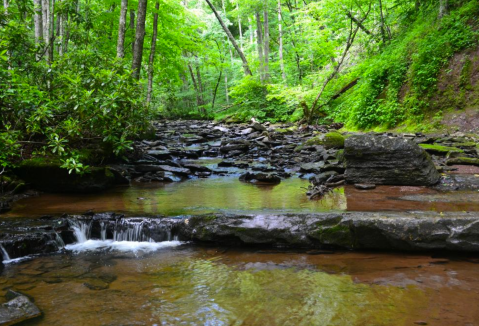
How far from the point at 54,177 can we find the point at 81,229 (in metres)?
2.58

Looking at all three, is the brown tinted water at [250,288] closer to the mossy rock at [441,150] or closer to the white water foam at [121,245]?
the white water foam at [121,245]

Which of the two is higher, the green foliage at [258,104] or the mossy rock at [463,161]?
the green foliage at [258,104]

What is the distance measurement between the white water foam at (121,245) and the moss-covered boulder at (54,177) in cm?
241

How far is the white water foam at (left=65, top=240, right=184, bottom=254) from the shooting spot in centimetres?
456

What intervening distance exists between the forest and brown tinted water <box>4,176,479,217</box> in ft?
2.82

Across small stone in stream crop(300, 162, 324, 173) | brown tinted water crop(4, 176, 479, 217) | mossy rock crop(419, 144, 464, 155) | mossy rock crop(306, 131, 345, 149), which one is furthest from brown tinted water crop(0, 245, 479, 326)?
mossy rock crop(306, 131, 345, 149)

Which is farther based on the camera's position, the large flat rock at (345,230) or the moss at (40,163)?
the moss at (40,163)

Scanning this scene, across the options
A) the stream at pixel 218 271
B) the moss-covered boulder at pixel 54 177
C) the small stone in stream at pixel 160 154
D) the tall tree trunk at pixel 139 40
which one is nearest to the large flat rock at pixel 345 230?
the stream at pixel 218 271

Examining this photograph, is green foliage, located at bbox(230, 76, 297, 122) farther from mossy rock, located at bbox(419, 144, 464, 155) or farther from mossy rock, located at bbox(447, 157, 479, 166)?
mossy rock, located at bbox(447, 157, 479, 166)

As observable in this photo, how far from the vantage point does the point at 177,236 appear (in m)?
4.80

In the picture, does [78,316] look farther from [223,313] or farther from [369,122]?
[369,122]

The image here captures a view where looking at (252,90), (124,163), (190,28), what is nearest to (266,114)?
(252,90)

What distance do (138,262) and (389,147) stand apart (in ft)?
17.0

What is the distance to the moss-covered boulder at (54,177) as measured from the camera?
22.4ft
